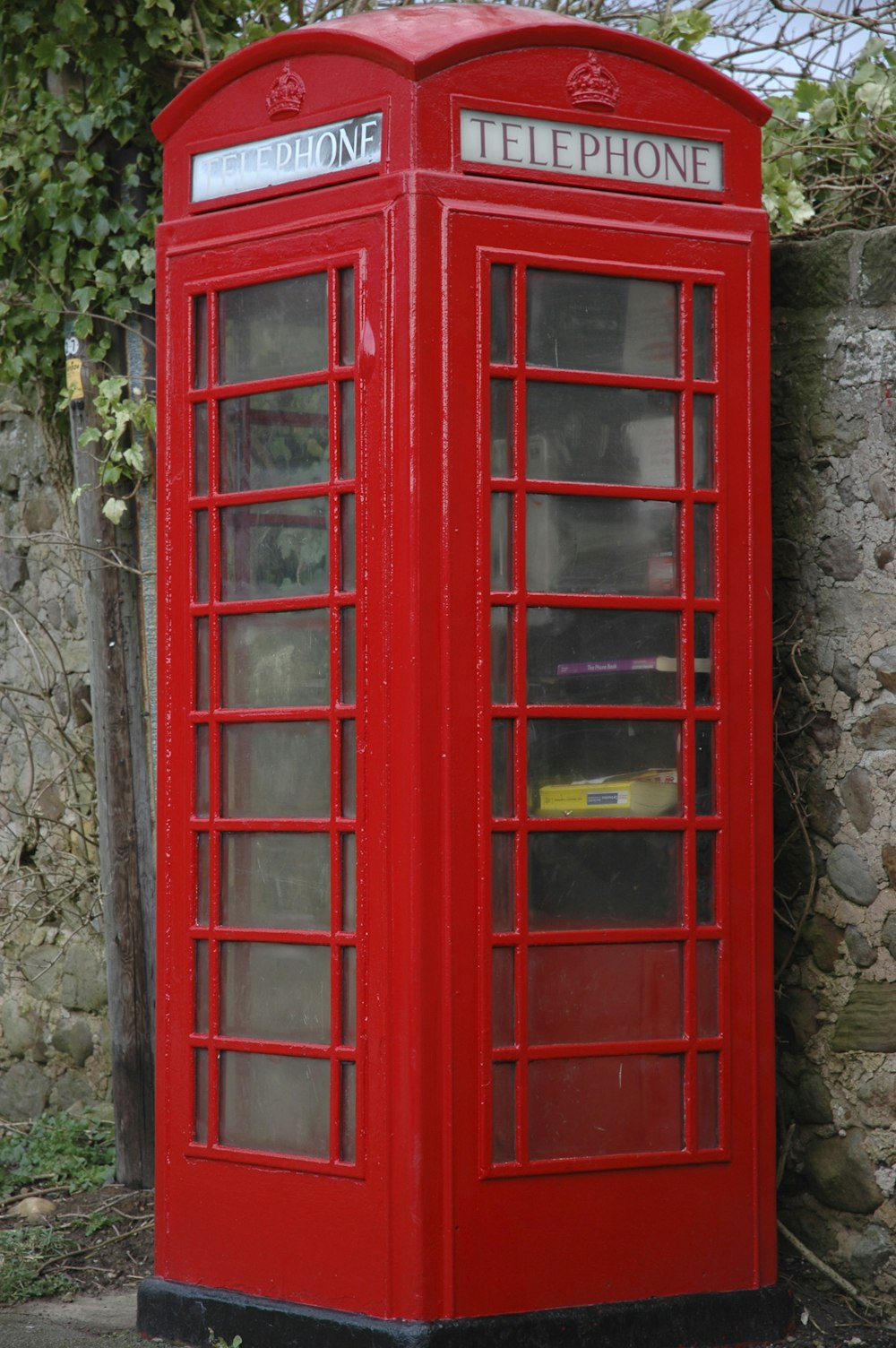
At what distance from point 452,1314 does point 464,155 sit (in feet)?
8.49

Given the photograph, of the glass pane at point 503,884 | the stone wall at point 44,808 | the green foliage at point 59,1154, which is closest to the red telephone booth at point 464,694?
the glass pane at point 503,884

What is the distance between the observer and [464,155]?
11.4ft

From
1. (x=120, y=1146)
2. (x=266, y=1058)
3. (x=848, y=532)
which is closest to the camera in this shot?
(x=266, y=1058)

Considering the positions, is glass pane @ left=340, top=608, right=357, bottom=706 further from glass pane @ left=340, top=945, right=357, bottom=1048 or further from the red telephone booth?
glass pane @ left=340, top=945, right=357, bottom=1048

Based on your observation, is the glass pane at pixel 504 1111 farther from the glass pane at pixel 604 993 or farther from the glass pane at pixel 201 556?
the glass pane at pixel 201 556

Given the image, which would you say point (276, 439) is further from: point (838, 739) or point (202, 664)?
point (838, 739)

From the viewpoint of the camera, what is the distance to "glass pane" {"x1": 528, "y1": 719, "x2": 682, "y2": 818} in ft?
11.6

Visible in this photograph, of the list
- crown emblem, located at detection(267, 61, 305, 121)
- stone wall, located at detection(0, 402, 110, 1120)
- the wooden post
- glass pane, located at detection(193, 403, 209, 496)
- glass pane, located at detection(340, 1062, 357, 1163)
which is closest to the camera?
glass pane, located at detection(340, 1062, 357, 1163)

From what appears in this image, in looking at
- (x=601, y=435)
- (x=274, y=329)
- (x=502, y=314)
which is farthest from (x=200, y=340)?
(x=601, y=435)

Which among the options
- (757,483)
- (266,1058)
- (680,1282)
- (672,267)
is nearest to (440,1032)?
(266,1058)

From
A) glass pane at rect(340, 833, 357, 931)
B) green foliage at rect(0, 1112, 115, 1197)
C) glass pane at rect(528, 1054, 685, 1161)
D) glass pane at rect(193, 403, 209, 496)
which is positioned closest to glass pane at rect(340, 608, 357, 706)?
glass pane at rect(340, 833, 357, 931)

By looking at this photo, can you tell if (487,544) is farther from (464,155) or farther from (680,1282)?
(680,1282)

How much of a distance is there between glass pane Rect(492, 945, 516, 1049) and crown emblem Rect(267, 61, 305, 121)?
6.62 ft

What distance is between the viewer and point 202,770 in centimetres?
377
